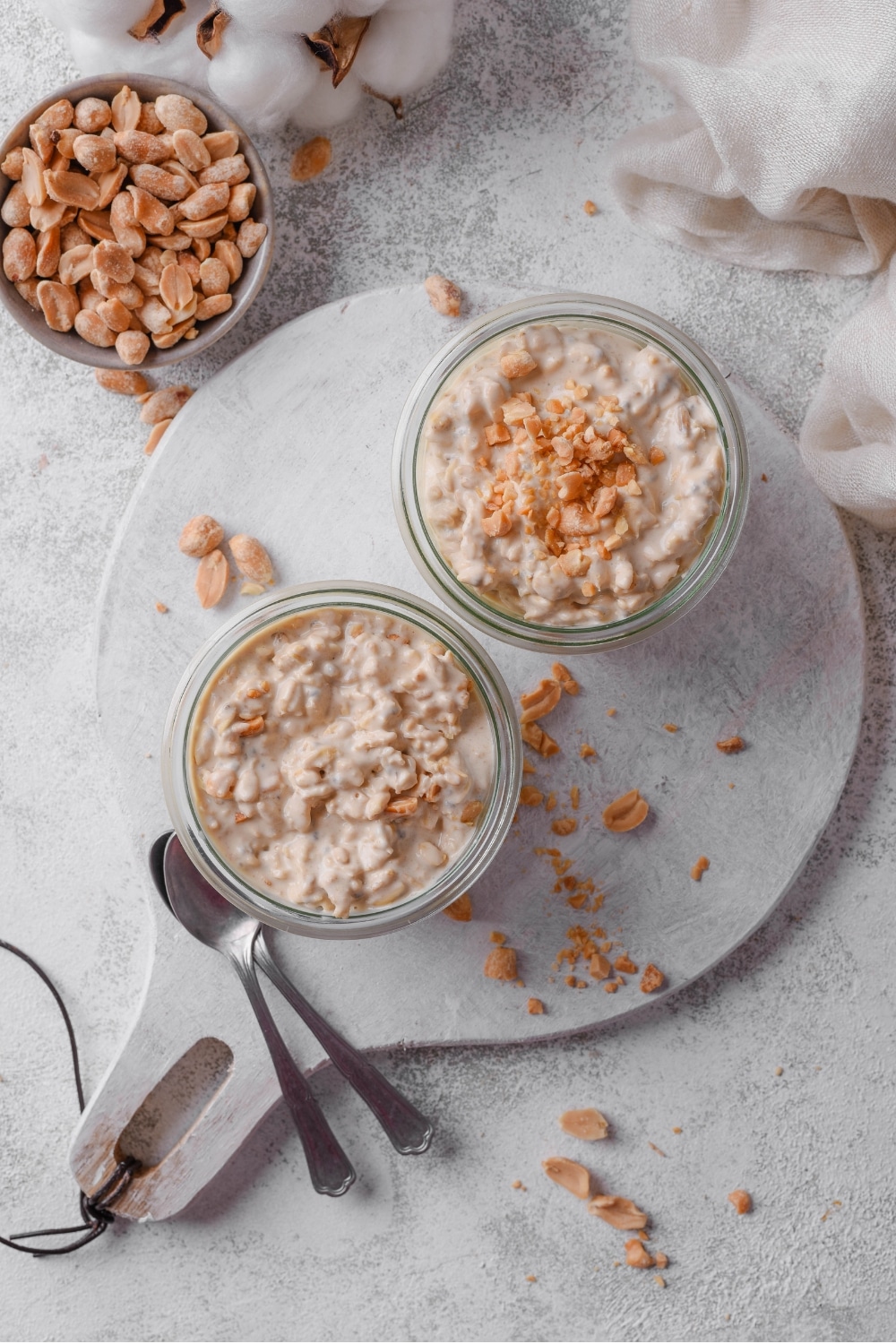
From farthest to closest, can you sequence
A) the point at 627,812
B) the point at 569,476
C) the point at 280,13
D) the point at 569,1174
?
1. the point at 569,1174
2. the point at 627,812
3. the point at 280,13
4. the point at 569,476

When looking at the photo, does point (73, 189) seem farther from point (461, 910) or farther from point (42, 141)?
point (461, 910)

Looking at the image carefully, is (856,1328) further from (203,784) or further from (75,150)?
(75,150)

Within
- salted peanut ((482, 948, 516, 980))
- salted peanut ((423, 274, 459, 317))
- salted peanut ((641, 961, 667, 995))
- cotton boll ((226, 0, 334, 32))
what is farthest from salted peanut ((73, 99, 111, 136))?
salted peanut ((641, 961, 667, 995))

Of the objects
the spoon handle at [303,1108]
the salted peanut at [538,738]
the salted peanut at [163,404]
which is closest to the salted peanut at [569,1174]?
the spoon handle at [303,1108]

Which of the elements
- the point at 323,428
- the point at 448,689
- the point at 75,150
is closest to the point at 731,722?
the point at 448,689

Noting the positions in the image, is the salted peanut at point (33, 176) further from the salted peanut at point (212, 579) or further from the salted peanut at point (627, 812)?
the salted peanut at point (627, 812)

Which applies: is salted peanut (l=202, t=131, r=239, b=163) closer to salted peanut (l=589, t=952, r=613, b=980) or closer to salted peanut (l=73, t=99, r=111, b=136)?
salted peanut (l=73, t=99, r=111, b=136)

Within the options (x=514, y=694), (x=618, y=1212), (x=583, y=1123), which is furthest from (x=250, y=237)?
(x=618, y=1212)
